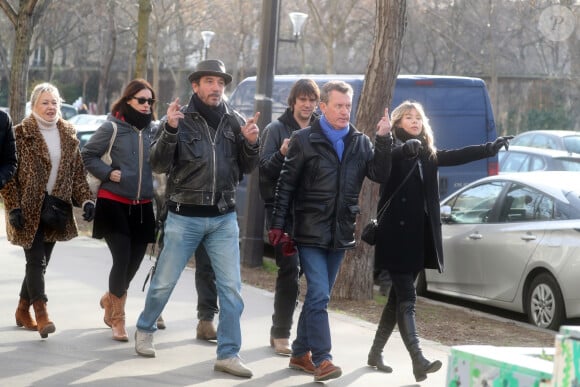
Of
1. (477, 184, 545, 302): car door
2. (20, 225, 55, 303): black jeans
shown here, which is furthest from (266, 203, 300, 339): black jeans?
(477, 184, 545, 302): car door

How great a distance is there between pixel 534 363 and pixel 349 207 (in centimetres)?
321

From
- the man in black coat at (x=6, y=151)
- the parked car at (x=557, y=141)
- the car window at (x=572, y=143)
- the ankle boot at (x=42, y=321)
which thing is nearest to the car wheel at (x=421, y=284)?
the ankle boot at (x=42, y=321)

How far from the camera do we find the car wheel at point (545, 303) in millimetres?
10438

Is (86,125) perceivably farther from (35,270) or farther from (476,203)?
(35,270)

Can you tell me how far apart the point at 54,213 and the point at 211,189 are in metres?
1.54

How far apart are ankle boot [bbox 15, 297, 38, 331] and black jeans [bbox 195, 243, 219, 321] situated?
1.19 metres

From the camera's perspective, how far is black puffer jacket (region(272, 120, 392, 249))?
755cm

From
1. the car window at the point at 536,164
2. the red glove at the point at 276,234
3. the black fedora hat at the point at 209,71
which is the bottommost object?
the red glove at the point at 276,234

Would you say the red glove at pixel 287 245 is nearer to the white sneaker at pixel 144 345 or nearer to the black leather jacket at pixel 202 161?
the black leather jacket at pixel 202 161

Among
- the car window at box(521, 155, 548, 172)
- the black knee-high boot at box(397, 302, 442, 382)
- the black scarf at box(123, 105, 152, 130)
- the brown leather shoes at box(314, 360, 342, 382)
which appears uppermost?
the black scarf at box(123, 105, 152, 130)

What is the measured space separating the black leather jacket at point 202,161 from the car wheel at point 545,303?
375 cm

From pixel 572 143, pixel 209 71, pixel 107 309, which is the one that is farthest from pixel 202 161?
pixel 572 143

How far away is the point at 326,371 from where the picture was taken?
7.45 m

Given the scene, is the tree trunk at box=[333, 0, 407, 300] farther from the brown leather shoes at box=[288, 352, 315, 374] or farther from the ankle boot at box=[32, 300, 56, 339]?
the ankle boot at box=[32, 300, 56, 339]
